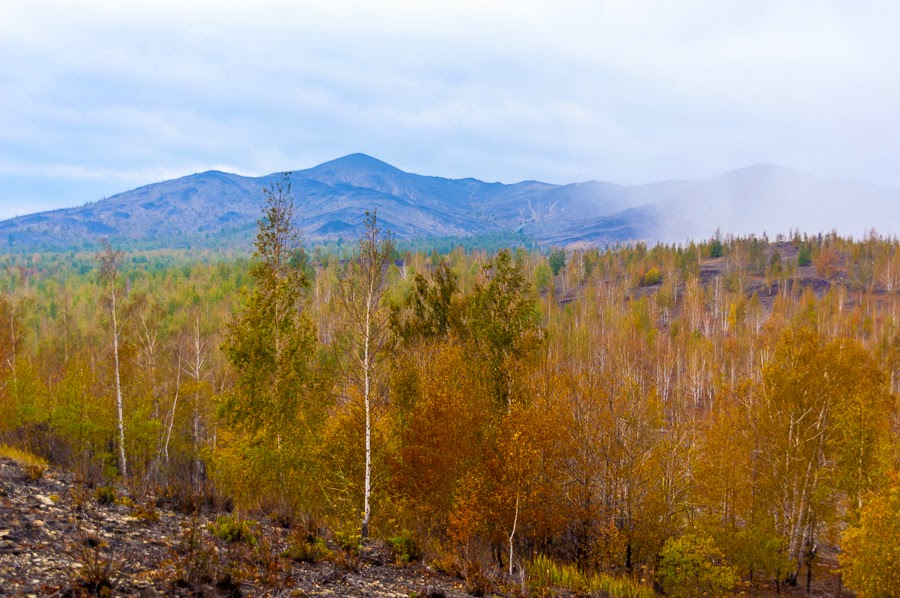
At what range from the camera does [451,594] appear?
515 inches

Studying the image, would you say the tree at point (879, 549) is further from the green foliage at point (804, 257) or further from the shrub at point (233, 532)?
the green foliage at point (804, 257)

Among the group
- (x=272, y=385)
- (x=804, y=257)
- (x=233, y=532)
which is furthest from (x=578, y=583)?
(x=804, y=257)

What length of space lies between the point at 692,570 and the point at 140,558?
19.5 m

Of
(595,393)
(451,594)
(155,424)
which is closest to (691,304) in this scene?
(595,393)

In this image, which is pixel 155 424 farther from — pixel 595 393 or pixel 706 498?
pixel 706 498

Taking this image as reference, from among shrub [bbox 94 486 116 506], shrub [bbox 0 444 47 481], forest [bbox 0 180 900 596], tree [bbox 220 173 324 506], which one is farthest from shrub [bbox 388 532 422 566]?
shrub [bbox 0 444 47 481]

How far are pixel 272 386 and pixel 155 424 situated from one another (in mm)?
18608

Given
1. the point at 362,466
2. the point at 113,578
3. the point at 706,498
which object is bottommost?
the point at 706,498

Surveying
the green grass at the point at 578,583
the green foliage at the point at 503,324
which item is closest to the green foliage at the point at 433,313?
the green foliage at the point at 503,324

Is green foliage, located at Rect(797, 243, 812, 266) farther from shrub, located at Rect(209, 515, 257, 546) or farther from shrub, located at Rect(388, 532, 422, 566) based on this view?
shrub, located at Rect(209, 515, 257, 546)

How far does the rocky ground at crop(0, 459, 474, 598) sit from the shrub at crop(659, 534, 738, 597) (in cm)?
1139

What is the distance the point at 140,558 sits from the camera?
10648mm

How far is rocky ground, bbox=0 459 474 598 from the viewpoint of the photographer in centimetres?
910

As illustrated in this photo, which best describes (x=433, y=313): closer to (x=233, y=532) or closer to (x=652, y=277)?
(x=233, y=532)
